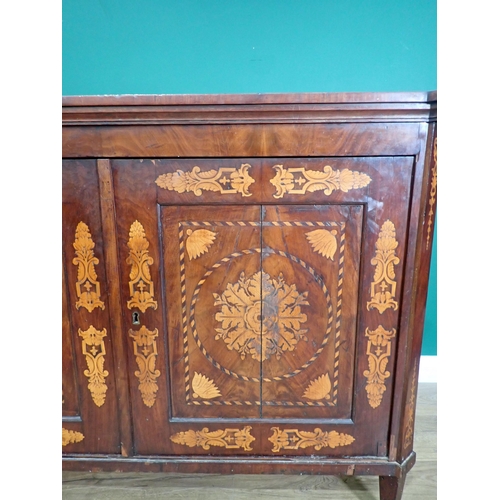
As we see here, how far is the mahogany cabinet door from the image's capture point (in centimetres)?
86

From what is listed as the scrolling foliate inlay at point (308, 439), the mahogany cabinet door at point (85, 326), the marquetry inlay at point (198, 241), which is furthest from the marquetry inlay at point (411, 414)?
the mahogany cabinet door at point (85, 326)

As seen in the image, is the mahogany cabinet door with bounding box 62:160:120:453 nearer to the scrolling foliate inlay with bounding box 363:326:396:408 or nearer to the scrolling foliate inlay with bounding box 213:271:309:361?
the scrolling foliate inlay with bounding box 213:271:309:361

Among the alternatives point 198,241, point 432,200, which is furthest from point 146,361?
point 432,200

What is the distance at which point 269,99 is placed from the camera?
0.79 metres

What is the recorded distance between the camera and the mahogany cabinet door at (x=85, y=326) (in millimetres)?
857

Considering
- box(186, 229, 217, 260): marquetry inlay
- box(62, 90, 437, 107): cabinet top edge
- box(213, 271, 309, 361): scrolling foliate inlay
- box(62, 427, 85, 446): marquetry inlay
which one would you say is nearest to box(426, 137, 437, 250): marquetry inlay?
box(62, 90, 437, 107): cabinet top edge

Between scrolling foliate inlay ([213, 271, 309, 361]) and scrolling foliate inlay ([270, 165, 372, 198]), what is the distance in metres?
0.21

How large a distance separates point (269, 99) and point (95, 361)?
741 mm

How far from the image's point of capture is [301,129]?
814mm

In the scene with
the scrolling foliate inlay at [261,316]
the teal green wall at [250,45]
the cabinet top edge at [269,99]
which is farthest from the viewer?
the teal green wall at [250,45]

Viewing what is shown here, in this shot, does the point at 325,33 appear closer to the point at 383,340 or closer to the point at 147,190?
the point at 147,190

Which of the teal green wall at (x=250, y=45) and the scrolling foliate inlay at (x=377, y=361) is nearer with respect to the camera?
the scrolling foliate inlay at (x=377, y=361)

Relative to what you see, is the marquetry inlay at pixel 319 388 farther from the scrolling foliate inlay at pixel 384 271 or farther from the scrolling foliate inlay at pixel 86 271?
the scrolling foliate inlay at pixel 86 271
